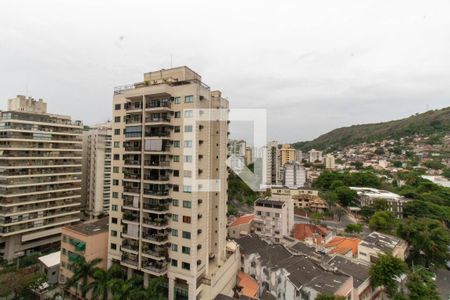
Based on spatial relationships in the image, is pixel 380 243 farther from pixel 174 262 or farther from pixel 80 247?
pixel 80 247

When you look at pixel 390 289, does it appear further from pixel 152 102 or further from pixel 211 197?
pixel 152 102

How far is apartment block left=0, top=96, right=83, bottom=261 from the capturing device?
3055cm

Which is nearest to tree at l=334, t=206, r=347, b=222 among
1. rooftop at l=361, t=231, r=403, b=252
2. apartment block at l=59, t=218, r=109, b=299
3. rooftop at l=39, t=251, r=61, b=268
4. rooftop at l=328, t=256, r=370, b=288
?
rooftop at l=361, t=231, r=403, b=252

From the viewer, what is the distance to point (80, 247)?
23.5 m

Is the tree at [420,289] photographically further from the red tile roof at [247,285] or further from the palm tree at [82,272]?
the palm tree at [82,272]

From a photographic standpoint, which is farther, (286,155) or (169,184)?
(286,155)

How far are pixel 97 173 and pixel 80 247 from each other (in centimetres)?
2523

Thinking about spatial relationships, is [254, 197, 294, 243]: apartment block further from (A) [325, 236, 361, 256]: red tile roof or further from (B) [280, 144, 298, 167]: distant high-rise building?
(B) [280, 144, 298, 167]: distant high-rise building

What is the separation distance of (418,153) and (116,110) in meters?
153

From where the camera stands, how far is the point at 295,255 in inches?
1007

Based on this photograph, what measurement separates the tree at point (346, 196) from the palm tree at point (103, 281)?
→ 5895 centimetres

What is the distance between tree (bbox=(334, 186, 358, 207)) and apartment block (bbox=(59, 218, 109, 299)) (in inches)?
2323

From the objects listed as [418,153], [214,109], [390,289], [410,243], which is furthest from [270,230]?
[418,153]

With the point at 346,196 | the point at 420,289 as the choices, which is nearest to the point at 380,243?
the point at 420,289
